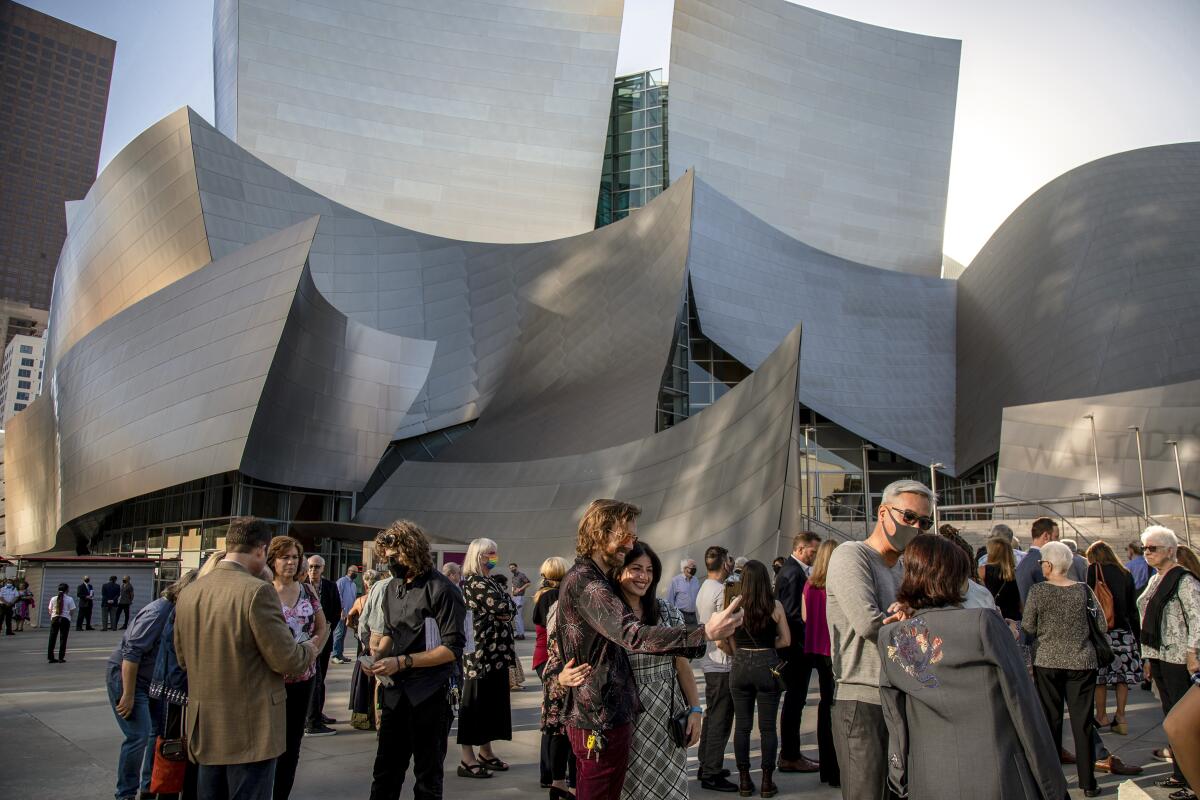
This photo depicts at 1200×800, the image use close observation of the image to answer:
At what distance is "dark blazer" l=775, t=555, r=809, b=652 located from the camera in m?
5.19

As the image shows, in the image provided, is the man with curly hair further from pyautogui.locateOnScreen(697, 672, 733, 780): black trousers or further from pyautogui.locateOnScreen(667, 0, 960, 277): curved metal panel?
pyautogui.locateOnScreen(667, 0, 960, 277): curved metal panel

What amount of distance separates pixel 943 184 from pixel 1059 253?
11.9 m

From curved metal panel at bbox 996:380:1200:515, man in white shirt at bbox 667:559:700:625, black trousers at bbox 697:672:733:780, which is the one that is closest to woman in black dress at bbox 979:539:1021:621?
black trousers at bbox 697:672:733:780

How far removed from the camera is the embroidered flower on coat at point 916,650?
7.59 feet

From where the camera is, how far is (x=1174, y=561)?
15.4 ft

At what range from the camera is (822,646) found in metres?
4.84

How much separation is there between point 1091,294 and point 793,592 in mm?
18288

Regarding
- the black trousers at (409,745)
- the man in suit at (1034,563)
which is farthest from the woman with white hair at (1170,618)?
the black trousers at (409,745)

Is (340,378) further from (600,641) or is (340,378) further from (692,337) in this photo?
(600,641)

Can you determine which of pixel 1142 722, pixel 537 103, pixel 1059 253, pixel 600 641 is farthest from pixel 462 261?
pixel 600 641

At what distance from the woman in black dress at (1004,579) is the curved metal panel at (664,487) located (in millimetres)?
6327

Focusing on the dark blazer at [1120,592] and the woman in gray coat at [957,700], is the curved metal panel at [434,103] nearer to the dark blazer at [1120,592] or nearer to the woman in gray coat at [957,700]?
the dark blazer at [1120,592]

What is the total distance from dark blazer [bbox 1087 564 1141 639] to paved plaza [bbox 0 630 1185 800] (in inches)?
28.7

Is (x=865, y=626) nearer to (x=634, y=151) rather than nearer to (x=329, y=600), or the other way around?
(x=329, y=600)
